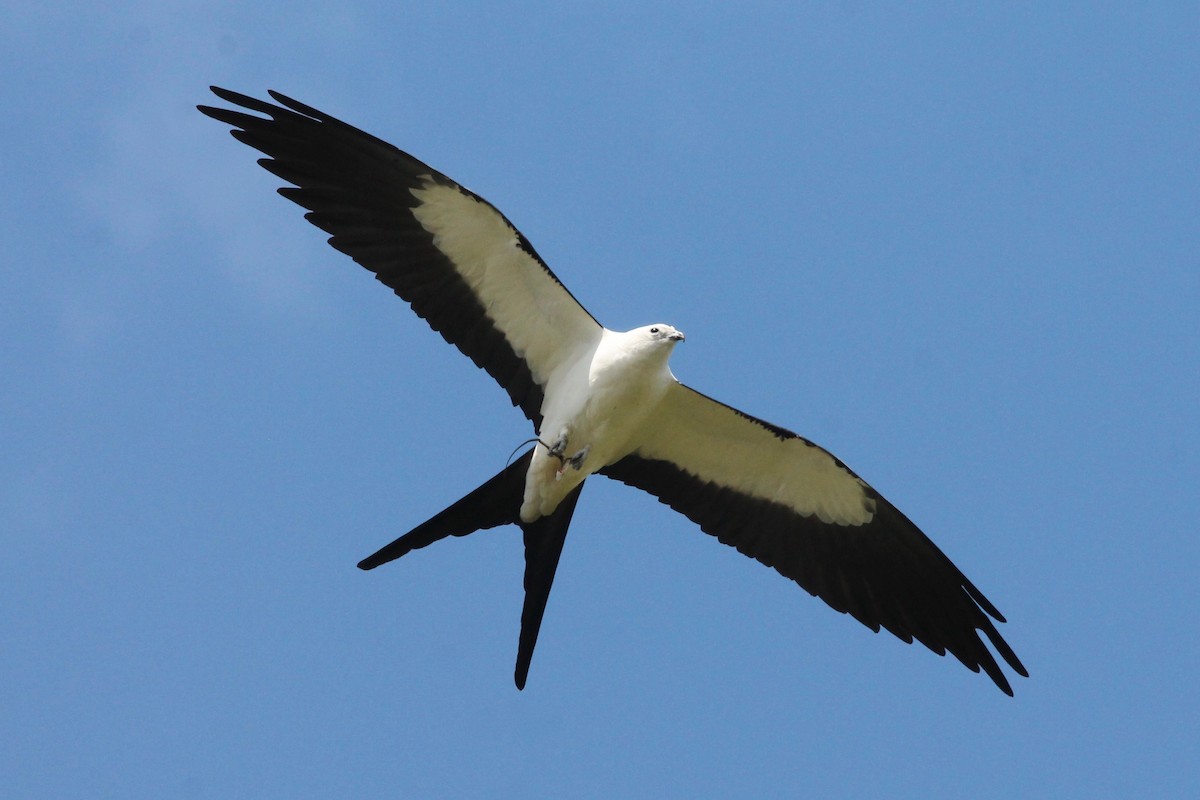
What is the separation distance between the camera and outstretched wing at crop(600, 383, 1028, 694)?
1295cm

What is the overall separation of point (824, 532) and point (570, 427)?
2.74m

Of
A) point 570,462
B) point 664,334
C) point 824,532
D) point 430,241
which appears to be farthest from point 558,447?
point 824,532

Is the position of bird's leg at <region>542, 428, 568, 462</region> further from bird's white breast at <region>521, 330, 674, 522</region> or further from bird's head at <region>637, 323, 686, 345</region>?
bird's head at <region>637, 323, 686, 345</region>

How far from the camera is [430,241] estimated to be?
40.1ft

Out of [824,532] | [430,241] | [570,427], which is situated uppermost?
[430,241]

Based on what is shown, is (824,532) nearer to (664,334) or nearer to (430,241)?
(664,334)

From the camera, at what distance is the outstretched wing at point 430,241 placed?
11961 mm

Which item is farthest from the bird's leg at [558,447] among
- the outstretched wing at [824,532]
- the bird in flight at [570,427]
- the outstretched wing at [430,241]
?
the outstretched wing at [824,532]

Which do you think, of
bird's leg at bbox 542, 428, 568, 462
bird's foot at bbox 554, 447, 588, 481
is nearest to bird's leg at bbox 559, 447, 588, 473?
bird's foot at bbox 554, 447, 588, 481

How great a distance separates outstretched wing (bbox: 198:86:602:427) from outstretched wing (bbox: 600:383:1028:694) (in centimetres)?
144

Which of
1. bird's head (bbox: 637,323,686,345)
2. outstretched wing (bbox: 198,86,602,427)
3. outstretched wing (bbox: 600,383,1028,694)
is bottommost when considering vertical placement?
outstretched wing (bbox: 600,383,1028,694)

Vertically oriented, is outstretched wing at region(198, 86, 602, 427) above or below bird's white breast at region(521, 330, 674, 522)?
above

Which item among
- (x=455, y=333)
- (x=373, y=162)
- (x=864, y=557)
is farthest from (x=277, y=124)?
(x=864, y=557)

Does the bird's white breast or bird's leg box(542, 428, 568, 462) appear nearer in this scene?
the bird's white breast
